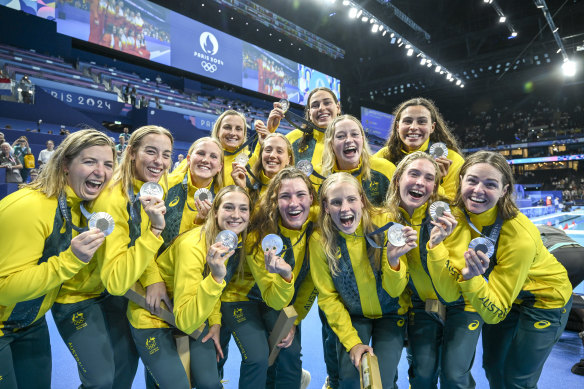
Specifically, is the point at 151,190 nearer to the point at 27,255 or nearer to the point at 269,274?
the point at 27,255

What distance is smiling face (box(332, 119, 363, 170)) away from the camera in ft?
8.52

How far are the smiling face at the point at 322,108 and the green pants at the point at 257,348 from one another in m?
1.96

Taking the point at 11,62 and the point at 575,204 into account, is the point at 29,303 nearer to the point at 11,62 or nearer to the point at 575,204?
the point at 11,62

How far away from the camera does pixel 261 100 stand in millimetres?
22844

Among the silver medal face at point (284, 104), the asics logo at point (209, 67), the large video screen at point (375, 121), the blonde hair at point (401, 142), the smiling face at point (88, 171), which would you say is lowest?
the smiling face at point (88, 171)

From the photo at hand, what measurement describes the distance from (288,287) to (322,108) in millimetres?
2026

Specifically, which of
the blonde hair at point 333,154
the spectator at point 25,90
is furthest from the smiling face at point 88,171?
the spectator at point 25,90

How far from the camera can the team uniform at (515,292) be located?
1877mm

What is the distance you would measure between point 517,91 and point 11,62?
3508 centimetres

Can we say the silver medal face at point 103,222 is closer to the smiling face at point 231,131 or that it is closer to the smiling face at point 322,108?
the smiling face at point 231,131

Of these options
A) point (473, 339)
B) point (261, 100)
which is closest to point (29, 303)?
point (473, 339)

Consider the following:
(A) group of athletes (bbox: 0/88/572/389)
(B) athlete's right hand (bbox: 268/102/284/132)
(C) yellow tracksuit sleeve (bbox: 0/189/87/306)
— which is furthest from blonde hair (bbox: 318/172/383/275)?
(C) yellow tracksuit sleeve (bbox: 0/189/87/306)

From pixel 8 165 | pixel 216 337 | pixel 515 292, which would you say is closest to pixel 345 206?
pixel 515 292

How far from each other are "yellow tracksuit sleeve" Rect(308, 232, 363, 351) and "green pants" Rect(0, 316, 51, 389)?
1595 millimetres
